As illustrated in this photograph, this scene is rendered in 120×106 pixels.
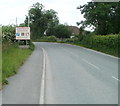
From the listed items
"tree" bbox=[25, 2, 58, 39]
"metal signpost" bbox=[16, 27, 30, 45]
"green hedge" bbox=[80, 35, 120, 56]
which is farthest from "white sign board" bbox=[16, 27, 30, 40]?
"tree" bbox=[25, 2, 58, 39]

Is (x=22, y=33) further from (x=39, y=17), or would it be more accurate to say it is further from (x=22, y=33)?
(x=39, y=17)

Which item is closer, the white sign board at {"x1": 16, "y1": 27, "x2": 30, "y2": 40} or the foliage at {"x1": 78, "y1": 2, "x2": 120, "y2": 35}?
the white sign board at {"x1": 16, "y1": 27, "x2": 30, "y2": 40}

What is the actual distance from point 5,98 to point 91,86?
4083mm

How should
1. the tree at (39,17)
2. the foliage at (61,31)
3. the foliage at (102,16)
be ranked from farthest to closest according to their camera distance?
the foliage at (61,31) → the tree at (39,17) → the foliage at (102,16)

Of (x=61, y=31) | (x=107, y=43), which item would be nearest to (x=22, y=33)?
(x=107, y=43)

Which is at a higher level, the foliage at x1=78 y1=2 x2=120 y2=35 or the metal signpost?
the foliage at x1=78 y1=2 x2=120 y2=35

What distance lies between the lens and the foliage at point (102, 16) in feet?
162

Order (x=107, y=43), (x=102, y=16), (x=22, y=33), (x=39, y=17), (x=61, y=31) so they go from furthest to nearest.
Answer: (x=61, y=31)
(x=39, y=17)
(x=102, y=16)
(x=107, y=43)
(x=22, y=33)

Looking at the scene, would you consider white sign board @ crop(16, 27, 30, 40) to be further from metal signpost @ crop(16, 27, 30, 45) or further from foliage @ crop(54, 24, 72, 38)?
foliage @ crop(54, 24, 72, 38)

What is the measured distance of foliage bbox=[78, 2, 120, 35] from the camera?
4925 centimetres

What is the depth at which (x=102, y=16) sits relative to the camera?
50.0 metres

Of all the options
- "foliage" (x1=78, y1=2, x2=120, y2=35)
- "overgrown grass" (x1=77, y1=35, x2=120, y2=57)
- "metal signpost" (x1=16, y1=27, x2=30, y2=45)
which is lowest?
"overgrown grass" (x1=77, y1=35, x2=120, y2=57)

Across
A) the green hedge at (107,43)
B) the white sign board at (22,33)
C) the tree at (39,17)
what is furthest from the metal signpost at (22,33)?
the tree at (39,17)

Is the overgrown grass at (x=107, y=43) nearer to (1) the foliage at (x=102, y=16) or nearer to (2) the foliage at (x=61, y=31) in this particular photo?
(1) the foliage at (x=102, y=16)
